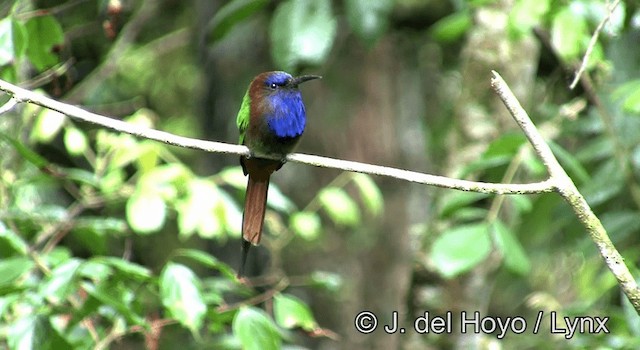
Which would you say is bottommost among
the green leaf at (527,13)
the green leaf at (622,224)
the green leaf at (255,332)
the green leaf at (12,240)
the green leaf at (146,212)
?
the green leaf at (12,240)

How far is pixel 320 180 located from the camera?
18.9ft

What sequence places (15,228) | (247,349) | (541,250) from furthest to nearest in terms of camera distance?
(541,250), (15,228), (247,349)

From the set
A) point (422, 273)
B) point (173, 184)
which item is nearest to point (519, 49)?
point (422, 273)

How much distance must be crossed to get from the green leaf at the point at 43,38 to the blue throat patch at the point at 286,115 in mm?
859

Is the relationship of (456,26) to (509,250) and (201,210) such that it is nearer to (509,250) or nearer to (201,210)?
(509,250)

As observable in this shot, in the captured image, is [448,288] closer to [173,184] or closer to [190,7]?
[173,184]

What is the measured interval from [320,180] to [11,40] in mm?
3234

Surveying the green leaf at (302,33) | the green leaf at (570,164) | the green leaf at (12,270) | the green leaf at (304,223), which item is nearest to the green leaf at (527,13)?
the green leaf at (570,164)

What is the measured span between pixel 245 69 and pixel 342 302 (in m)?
1.72

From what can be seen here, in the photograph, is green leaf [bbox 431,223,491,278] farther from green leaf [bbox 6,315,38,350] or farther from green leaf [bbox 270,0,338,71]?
green leaf [bbox 6,315,38,350]

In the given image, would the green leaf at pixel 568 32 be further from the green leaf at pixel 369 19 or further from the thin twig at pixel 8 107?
the thin twig at pixel 8 107

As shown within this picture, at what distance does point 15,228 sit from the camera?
3205 mm

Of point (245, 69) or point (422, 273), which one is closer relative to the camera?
point (422, 273)

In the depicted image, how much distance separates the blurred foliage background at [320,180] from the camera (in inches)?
112
